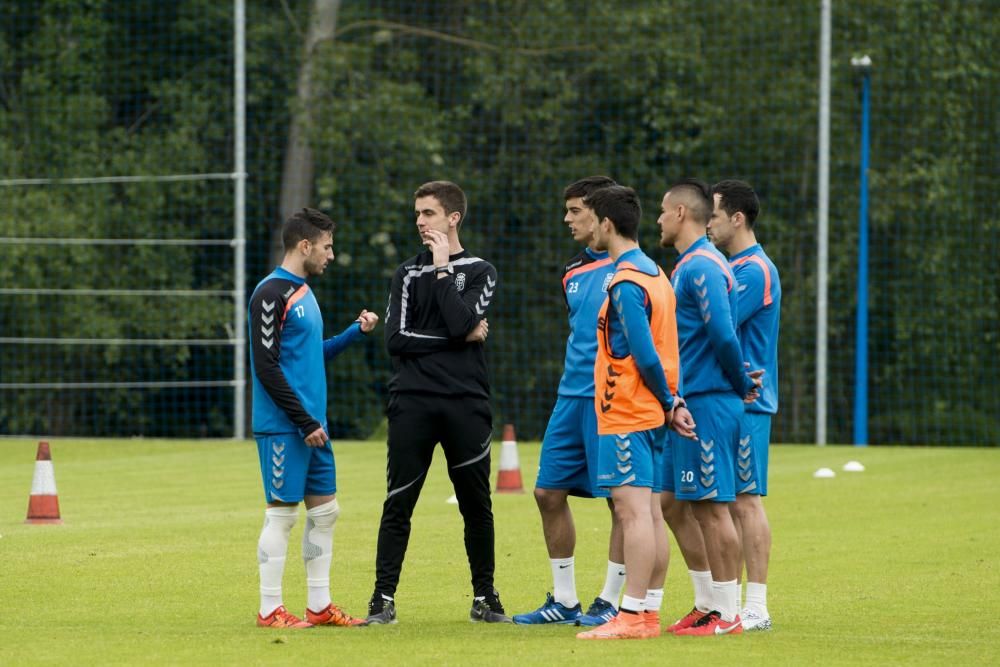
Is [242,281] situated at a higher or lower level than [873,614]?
higher

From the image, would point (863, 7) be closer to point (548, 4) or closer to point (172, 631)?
point (548, 4)

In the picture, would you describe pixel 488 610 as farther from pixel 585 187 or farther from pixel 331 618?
pixel 585 187

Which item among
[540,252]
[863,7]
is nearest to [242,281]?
[540,252]

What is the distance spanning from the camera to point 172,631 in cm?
750

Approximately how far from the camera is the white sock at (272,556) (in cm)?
764

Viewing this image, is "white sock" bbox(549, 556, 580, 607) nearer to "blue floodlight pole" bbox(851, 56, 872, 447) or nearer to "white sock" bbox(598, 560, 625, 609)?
"white sock" bbox(598, 560, 625, 609)

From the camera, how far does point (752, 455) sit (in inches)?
303

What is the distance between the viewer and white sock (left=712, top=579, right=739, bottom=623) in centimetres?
754

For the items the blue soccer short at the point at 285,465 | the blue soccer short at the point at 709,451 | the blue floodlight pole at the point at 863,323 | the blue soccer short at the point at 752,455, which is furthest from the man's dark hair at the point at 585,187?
the blue floodlight pole at the point at 863,323

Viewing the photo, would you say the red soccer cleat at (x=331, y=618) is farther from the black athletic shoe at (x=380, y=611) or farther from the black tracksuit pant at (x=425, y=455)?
the black tracksuit pant at (x=425, y=455)

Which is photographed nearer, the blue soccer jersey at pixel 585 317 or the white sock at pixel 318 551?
the white sock at pixel 318 551

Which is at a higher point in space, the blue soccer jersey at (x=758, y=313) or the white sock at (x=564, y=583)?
the blue soccer jersey at (x=758, y=313)

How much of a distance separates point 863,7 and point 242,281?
1058 centimetres

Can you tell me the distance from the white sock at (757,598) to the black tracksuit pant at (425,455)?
1162mm
